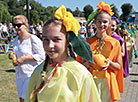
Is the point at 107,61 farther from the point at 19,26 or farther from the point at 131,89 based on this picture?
the point at 131,89

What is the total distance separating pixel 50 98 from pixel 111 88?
52.8 inches

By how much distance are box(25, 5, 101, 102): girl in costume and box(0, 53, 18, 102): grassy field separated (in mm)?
3538

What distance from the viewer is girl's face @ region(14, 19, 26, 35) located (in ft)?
11.8

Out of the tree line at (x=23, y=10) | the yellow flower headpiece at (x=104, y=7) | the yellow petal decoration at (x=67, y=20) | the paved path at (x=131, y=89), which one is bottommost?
the paved path at (x=131, y=89)

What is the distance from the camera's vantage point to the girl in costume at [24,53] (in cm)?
354

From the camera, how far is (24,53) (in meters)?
3.54

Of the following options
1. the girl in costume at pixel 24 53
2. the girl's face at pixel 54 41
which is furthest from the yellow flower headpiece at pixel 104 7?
the girl's face at pixel 54 41

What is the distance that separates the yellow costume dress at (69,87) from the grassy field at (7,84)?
141 inches

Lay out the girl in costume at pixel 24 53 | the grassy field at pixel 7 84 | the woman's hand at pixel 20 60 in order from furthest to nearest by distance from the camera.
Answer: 1. the grassy field at pixel 7 84
2. the girl in costume at pixel 24 53
3. the woman's hand at pixel 20 60

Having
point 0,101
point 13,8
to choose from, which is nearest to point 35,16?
point 13,8

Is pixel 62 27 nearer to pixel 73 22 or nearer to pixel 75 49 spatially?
pixel 73 22

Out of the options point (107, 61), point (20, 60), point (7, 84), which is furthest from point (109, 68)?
point (7, 84)

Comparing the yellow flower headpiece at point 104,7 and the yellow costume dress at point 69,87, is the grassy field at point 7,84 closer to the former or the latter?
the yellow flower headpiece at point 104,7

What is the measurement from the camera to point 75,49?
1892 millimetres
